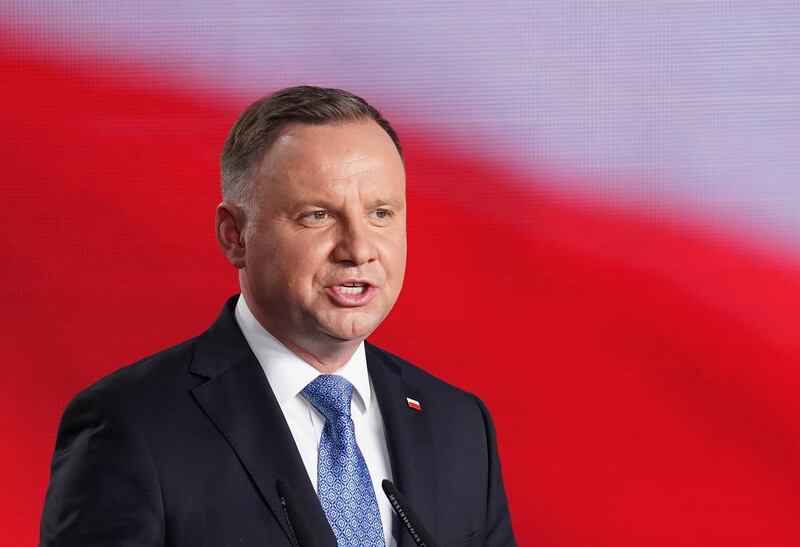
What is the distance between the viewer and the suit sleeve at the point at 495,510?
1762 millimetres

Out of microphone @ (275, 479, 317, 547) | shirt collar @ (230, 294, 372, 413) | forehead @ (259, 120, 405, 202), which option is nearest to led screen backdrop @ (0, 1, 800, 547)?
shirt collar @ (230, 294, 372, 413)

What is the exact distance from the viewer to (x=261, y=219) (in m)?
1.54

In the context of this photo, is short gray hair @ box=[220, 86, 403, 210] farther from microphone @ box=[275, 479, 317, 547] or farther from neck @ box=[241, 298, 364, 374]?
microphone @ box=[275, 479, 317, 547]

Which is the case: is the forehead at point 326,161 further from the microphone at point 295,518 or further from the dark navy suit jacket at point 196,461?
the microphone at point 295,518

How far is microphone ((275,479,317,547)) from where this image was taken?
1274mm

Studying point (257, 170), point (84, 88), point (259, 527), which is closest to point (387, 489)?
point (259, 527)

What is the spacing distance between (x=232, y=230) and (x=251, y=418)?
10.5 inches

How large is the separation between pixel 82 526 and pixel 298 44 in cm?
152

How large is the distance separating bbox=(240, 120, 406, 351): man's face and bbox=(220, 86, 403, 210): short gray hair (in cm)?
2

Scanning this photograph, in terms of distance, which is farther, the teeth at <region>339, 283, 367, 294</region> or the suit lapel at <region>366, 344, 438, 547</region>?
the suit lapel at <region>366, 344, 438, 547</region>

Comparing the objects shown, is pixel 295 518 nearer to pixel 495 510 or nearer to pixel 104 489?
pixel 104 489

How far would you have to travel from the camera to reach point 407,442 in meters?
1.64

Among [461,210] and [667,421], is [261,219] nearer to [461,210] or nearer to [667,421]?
[461,210]

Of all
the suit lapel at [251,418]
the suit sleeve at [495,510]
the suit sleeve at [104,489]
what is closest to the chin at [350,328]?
the suit lapel at [251,418]
